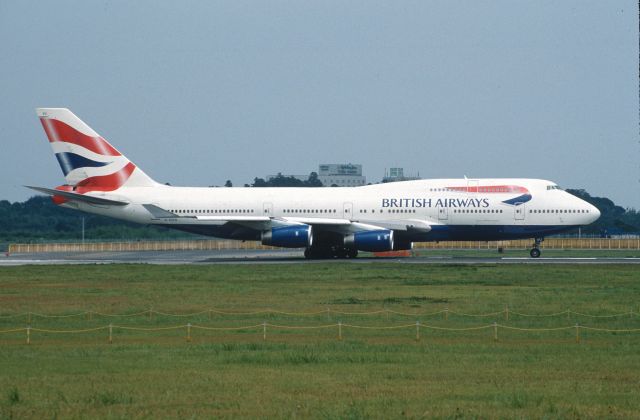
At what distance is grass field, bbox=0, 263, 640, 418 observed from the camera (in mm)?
19328

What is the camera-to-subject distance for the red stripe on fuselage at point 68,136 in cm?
7012

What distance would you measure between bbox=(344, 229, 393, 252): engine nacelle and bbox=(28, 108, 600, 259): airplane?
0.06m

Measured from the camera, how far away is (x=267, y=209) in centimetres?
6862

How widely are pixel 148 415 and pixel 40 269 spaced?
1760 inches

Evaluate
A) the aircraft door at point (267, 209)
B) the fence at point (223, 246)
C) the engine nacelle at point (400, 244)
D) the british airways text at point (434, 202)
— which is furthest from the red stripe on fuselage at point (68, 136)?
the fence at point (223, 246)

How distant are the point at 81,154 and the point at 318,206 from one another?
1636 cm

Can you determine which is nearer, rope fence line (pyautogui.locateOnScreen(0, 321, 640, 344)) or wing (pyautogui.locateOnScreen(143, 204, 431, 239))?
rope fence line (pyautogui.locateOnScreen(0, 321, 640, 344))

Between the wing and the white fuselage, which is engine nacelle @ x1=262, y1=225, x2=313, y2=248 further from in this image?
the white fuselage

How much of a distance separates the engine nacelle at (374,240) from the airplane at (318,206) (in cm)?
6

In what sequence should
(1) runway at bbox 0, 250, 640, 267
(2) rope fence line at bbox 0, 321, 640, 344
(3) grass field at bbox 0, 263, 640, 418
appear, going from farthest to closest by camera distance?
(1) runway at bbox 0, 250, 640, 267 < (2) rope fence line at bbox 0, 321, 640, 344 < (3) grass field at bbox 0, 263, 640, 418

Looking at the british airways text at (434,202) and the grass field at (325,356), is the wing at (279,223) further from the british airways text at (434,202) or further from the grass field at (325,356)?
the grass field at (325,356)

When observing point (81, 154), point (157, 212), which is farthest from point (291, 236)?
point (81, 154)

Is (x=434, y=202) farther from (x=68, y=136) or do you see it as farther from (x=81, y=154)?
(x=68, y=136)

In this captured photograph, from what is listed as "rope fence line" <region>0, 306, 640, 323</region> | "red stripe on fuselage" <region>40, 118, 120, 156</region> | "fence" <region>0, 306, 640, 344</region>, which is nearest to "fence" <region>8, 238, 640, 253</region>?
"red stripe on fuselage" <region>40, 118, 120, 156</region>
